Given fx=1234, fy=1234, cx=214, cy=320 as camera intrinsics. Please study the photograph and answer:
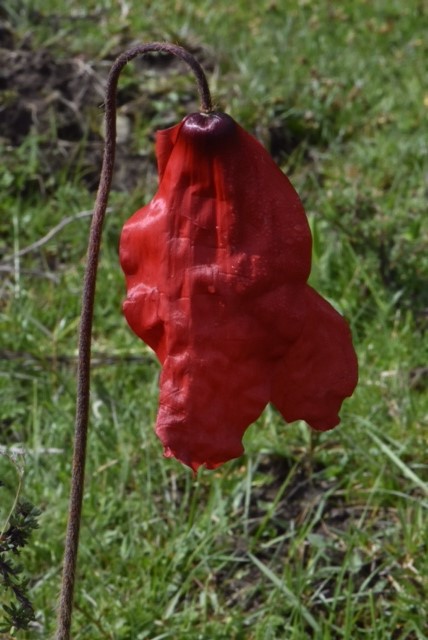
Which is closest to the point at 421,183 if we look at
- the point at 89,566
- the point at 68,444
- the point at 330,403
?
the point at 68,444

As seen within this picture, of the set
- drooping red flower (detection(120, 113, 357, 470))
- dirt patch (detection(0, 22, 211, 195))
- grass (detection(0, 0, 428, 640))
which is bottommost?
grass (detection(0, 0, 428, 640))

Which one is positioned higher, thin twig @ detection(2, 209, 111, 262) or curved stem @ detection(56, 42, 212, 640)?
curved stem @ detection(56, 42, 212, 640)

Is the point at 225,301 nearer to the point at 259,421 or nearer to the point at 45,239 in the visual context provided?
the point at 259,421

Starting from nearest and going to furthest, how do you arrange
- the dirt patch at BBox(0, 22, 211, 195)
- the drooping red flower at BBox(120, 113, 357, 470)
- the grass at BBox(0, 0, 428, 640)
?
the drooping red flower at BBox(120, 113, 357, 470) < the grass at BBox(0, 0, 428, 640) < the dirt patch at BBox(0, 22, 211, 195)

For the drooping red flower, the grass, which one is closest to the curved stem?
the drooping red flower

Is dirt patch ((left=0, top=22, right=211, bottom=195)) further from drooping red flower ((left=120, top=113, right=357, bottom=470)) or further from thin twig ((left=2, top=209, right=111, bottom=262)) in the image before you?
drooping red flower ((left=120, top=113, right=357, bottom=470))

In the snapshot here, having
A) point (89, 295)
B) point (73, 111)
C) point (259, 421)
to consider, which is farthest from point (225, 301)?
point (73, 111)

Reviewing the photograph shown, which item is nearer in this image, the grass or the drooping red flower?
the drooping red flower

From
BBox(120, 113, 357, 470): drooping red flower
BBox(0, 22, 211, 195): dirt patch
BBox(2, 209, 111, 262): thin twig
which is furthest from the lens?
BBox(0, 22, 211, 195): dirt patch
